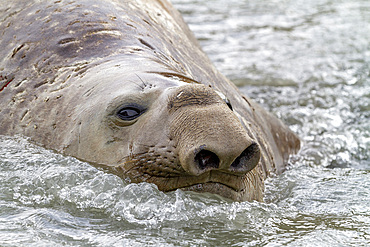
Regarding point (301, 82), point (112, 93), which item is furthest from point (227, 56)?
point (112, 93)

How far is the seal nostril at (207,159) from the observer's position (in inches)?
117

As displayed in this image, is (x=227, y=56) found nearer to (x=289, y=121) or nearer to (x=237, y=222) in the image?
(x=289, y=121)

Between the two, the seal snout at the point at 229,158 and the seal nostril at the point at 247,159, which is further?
the seal nostril at the point at 247,159

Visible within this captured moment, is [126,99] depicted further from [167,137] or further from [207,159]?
[207,159]

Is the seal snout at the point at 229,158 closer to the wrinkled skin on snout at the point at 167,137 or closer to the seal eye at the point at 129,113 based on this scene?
the wrinkled skin on snout at the point at 167,137

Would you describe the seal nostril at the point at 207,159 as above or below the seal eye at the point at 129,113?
below

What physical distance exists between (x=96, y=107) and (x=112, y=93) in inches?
4.6

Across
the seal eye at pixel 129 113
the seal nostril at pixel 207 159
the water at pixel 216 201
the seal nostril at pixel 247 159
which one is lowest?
the water at pixel 216 201

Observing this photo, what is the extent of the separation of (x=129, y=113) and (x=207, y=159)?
56 cm

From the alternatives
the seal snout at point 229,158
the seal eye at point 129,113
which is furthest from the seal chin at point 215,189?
the seal eye at point 129,113

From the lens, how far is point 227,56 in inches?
368

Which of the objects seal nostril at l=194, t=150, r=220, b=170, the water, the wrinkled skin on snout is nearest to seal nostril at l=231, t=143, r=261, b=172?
the wrinkled skin on snout

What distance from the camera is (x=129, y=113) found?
332 cm

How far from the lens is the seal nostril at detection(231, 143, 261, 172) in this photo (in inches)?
120
